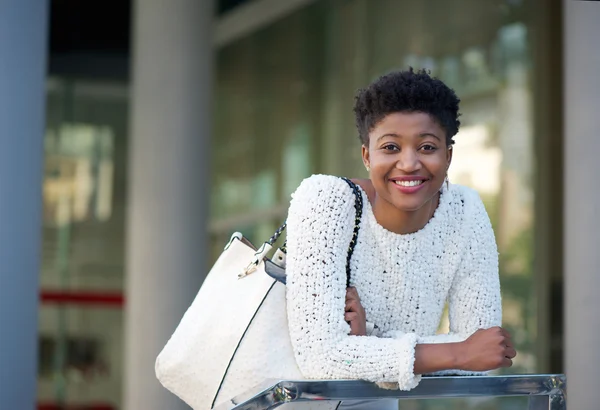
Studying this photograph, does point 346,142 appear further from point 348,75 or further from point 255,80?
point 255,80

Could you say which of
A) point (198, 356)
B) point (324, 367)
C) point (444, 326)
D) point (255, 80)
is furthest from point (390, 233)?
point (255, 80)

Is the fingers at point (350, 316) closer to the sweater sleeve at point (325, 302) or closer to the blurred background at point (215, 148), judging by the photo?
the sweater sleeve at point (325, 302)

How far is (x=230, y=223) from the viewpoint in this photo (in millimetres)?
15539

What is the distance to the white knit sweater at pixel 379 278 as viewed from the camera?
2580 millimetres

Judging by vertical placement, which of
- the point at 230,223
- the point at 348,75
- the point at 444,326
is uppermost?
the point at 348,75

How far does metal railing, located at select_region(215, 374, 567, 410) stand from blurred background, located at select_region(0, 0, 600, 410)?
4.01m

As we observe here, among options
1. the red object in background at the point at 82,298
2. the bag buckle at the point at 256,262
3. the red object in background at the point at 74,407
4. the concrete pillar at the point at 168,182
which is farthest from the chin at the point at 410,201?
the red object in background at the point at 74,407

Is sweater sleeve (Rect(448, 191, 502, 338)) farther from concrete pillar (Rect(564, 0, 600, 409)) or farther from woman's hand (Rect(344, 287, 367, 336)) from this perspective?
concrete pillar (Rect(564, 0, 600, 409))

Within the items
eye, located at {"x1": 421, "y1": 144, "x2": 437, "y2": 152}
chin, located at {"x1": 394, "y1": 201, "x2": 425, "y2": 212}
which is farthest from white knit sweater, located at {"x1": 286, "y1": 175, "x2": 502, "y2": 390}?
eye, located at {"x1": 421, "y1": 144, "x2": 437, "y2": 152}

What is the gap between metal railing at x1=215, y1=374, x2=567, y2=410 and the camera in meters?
2.30

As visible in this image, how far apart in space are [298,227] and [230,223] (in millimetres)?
12913

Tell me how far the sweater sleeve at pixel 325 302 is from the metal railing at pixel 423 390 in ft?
0.19

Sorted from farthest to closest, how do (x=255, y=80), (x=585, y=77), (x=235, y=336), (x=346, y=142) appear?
(x=255, y=80), (x=346, y=142), (x=585, y=77), (x=235, y=336)

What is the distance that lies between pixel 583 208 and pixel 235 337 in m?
4.32
